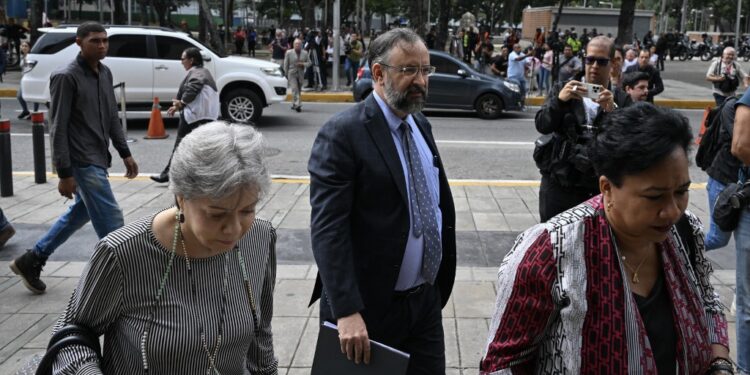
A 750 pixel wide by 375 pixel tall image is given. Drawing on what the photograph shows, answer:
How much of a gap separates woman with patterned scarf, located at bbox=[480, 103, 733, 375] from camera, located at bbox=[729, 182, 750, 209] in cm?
161

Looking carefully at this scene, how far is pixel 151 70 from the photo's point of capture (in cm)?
1430

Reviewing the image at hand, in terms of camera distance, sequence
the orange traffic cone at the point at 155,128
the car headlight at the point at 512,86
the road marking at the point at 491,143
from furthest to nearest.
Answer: the car headlight at the point at 512,86 < the orange traffic cone at the point at 155,128 < the road marking at the point at 491,143

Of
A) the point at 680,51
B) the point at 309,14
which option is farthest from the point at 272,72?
the point at 680,51

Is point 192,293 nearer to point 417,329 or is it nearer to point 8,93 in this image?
point 417,329

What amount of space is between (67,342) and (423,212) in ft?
4.72

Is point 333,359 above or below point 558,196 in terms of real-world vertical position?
below

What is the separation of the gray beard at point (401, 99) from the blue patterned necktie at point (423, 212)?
0.07 m

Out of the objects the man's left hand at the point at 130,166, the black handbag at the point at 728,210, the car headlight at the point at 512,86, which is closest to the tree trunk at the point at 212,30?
the car headlight at the point at 512,86

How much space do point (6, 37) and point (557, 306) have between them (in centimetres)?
2871

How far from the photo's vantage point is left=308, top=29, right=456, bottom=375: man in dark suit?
284 cm

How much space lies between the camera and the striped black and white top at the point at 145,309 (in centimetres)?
204

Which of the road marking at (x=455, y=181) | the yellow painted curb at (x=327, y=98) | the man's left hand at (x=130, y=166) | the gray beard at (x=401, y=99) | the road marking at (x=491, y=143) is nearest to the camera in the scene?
the gray beard at (x=401, y=99)

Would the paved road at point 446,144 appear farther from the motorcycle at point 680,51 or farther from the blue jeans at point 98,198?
the motorcycle at point 680,51

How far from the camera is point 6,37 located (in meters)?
26.5
